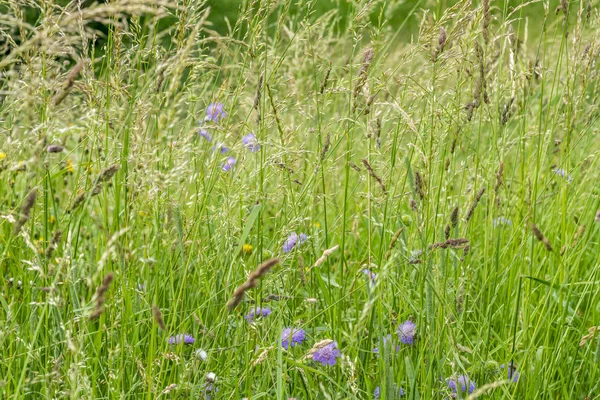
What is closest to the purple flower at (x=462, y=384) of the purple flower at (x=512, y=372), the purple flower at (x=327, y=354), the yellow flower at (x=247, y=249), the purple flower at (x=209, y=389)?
the purple flower at (x=512, y=372)

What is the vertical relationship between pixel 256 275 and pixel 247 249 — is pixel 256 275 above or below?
above

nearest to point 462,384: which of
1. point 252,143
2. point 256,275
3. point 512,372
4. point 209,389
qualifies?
point 512,372

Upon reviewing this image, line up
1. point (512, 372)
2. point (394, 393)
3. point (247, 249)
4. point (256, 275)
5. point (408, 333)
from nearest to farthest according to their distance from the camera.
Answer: point (256, 275) → point (394, 393) → point (512, 372) → point (408, 333) → point (247, 249)

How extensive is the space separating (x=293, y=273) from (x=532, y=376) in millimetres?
585

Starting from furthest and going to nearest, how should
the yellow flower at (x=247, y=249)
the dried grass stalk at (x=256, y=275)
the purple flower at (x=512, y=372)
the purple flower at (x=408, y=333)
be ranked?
the yellow flower at (x=247, y=249)
the purple flower at (x=408, y=333)
the purple flower at (x=512, y=372)
the dried grass stalk at (x=256, y=275)

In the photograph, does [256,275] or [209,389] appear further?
[209,389]

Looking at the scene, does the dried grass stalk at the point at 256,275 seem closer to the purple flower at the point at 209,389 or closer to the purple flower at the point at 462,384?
the purple flower at the point at 209,389

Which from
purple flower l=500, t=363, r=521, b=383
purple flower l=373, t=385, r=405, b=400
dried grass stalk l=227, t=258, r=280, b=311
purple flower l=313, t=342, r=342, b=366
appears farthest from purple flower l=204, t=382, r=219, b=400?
purple flower l=500, t=363, r=521, b=383

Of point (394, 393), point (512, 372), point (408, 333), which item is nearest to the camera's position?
point (394, 393)

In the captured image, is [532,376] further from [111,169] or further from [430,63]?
[111,169]

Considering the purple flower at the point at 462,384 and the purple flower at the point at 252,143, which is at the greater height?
the purple flower at the point at 252,143

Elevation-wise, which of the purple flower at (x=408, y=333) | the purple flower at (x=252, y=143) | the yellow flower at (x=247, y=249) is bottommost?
the yellow flower at (x=247, y=249)

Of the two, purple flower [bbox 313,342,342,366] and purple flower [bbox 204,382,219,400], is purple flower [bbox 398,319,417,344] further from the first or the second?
purple flower [bbox 204,382,219,400]

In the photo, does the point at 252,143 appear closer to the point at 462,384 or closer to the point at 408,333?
the point at 408,333
